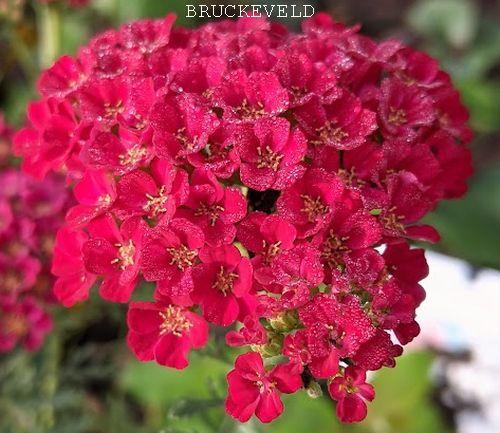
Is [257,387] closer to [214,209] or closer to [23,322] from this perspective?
[214,209]

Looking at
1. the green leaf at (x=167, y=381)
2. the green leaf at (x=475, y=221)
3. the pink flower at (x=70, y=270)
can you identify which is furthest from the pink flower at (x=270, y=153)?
the green leaf at (x=475, y=221)

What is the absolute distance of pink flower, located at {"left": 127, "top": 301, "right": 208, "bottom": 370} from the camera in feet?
2.83

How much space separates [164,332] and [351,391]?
219 millimetres

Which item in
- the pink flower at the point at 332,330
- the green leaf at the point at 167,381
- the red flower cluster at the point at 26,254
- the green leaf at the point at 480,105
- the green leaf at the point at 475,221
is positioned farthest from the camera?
the green leaf at the point at 480,105

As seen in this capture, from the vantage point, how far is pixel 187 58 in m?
0.92

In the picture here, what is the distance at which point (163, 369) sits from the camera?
186cm

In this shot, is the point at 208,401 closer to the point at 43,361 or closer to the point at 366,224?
the point at 366,224

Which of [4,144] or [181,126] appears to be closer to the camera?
[181,126]

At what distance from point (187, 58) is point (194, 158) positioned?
16 cm

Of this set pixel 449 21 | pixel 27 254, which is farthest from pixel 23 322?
pixel 449 21

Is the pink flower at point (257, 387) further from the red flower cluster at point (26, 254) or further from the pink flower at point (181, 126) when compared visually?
the red flower cluster at point (26, 254)

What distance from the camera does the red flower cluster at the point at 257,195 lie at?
0.78 metres

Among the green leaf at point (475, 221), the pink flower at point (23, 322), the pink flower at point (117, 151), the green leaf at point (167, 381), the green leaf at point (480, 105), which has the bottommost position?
the green leaf at point (167, 381)

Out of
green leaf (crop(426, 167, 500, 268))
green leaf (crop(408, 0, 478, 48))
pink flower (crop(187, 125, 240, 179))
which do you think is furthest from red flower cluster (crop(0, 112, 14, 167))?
green leaf (crop(408, 0, 478, 48))
